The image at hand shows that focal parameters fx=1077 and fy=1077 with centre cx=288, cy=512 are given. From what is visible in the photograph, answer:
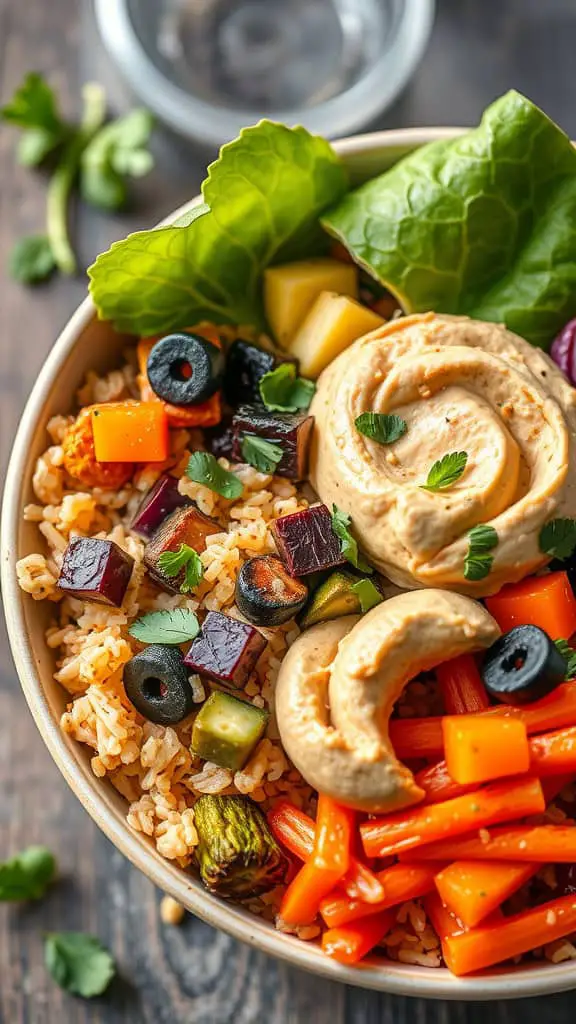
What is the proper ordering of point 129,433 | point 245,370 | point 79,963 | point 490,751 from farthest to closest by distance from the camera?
1. point 79,963
2. point 245,370
3. point 129,433
4. point 490,751

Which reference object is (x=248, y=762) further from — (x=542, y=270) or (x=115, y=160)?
(x=115, y=160)

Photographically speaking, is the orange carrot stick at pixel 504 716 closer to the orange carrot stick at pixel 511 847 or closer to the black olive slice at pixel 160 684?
the orange carrot stick at pixel 511 847

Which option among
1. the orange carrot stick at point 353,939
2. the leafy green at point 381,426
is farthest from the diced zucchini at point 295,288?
the orange carrot stick at point 353,939

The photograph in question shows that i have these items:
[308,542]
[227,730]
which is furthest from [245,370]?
[227,730]

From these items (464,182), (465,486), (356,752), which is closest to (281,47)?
(464,182)

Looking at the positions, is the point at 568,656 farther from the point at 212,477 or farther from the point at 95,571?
the point at 95,571

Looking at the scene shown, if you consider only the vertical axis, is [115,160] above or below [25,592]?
above

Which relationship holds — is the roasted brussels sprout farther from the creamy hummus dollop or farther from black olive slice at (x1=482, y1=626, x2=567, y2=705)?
black olive slice at (x1=482, y1=626, x2=567, y2=705)
